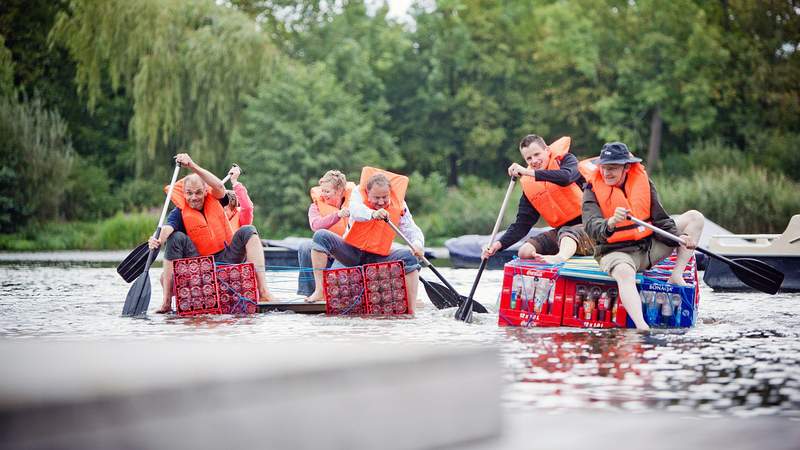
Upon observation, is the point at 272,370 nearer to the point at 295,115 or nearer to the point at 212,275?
the point at 212,275

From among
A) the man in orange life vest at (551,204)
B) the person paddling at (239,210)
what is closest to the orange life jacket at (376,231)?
the man in orange life vest at (551,204)

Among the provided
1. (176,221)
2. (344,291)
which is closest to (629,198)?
(344,291)

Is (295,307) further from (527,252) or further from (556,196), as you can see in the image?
(556,196)

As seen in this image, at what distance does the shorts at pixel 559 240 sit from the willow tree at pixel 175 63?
21618 millimetres

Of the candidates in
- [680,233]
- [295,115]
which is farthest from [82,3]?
[680,233]

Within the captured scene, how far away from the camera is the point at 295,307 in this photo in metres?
11.4

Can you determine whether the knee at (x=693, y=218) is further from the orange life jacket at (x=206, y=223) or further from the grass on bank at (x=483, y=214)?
the grass on bank at (x=483, y=214)

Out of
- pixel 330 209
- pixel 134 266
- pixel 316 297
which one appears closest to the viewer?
pixel 316 297

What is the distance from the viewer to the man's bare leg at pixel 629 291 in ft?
29.8

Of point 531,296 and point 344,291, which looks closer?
point 531,296

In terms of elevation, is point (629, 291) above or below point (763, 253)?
below

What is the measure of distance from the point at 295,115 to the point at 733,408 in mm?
28979

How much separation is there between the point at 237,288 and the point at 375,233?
1261mm

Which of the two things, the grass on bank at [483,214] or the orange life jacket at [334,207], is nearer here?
the orange life jacket at [334,207]
